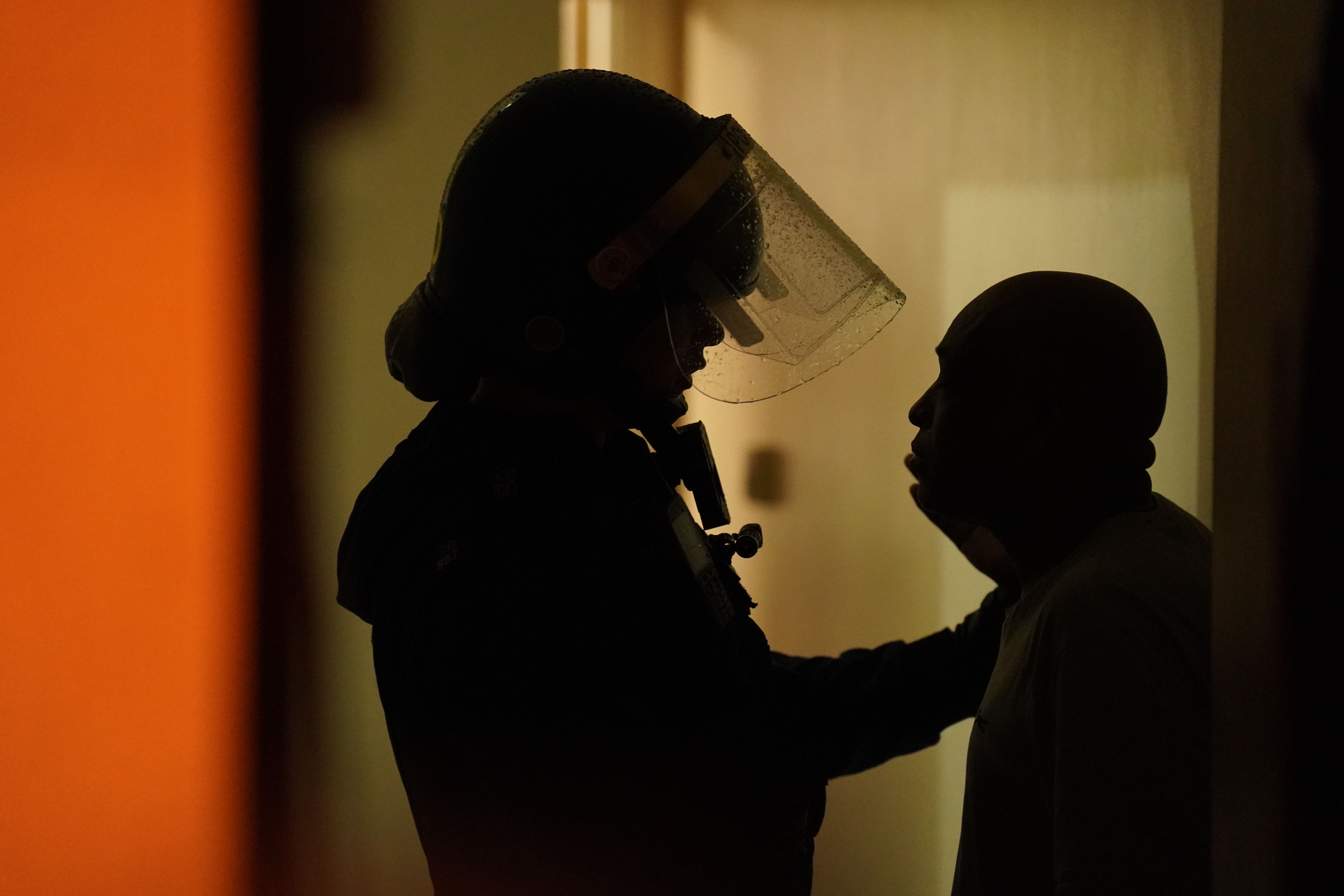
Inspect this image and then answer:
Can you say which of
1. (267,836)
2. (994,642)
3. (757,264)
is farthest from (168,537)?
(994,642)

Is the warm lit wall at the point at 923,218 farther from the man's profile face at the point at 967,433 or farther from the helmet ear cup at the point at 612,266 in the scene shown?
the helmet ear cup at the point at 612,266

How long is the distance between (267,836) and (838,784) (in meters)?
1.01

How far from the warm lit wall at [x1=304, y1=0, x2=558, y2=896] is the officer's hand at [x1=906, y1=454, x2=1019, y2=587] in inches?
29.7

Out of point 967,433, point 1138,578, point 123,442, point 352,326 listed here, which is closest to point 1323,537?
point 1138,578

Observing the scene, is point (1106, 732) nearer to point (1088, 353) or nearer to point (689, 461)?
point (1088, 353)

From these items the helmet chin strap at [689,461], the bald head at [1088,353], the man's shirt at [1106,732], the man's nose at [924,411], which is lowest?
the man's shirt at [1106,732]

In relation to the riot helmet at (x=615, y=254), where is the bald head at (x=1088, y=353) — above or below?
below

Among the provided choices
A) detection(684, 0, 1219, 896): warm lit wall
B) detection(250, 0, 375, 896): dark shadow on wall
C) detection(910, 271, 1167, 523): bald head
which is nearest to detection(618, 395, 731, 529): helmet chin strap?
detection(910, 271, 1167, 523): bald head

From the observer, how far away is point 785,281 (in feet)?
2.86

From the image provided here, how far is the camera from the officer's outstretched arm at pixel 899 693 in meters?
1.01

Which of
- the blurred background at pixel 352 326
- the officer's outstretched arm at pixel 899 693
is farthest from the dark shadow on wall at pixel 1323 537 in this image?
the officer's outstretched arm at pixel 899 693

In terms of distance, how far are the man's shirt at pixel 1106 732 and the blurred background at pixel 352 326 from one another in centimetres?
17

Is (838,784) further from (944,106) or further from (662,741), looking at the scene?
(944,106)

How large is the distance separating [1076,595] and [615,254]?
1.62 feet
